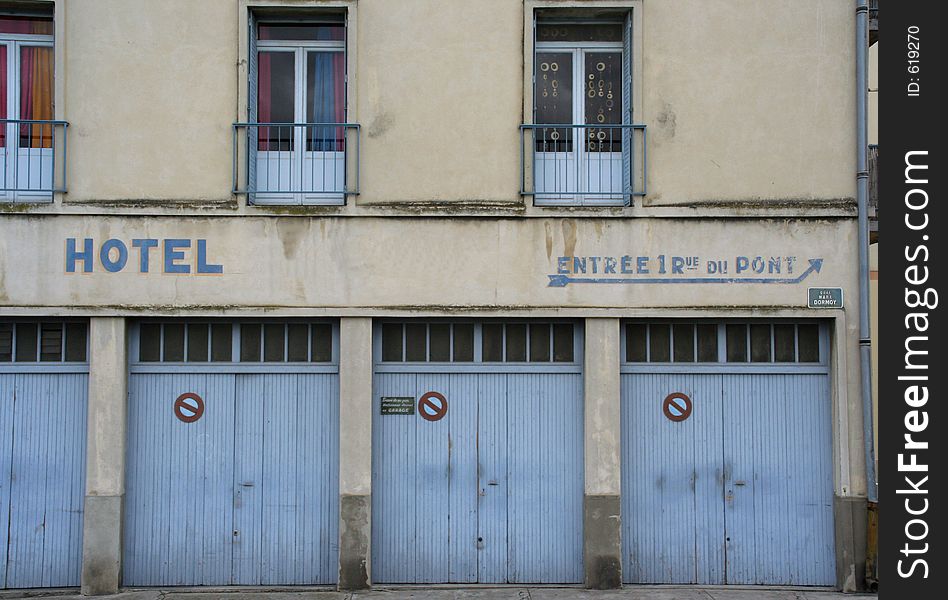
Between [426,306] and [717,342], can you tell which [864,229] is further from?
[426,306]

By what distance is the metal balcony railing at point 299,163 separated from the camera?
921 cm

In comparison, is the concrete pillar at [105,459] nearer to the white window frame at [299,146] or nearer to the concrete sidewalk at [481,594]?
the concrete sidewalk at [481,594]

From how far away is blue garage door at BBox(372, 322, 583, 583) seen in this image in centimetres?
907

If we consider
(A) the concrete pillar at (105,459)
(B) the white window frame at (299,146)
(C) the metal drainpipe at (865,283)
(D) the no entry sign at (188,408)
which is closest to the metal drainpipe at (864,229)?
(C) the metal drainpipe at (865,283)

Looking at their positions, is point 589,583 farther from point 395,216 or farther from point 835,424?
Result: point 395,216

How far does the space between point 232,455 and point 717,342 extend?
5125 mm

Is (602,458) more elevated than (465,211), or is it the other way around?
(465,211)

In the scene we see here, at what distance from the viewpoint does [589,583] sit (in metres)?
8.88

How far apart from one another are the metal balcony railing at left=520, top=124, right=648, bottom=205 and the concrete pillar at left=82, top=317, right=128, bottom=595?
4.55 meters

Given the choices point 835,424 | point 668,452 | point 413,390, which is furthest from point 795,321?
point 413,390

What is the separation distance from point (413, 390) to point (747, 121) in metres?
4.39

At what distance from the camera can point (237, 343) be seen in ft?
30.2

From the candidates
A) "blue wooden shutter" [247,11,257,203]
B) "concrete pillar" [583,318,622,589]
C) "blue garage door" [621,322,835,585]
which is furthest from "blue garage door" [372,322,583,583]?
"blue wooden shutter" [247,11,257,203]

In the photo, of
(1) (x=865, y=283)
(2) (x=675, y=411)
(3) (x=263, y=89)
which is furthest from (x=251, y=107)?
(1) (x=865, y=283)
